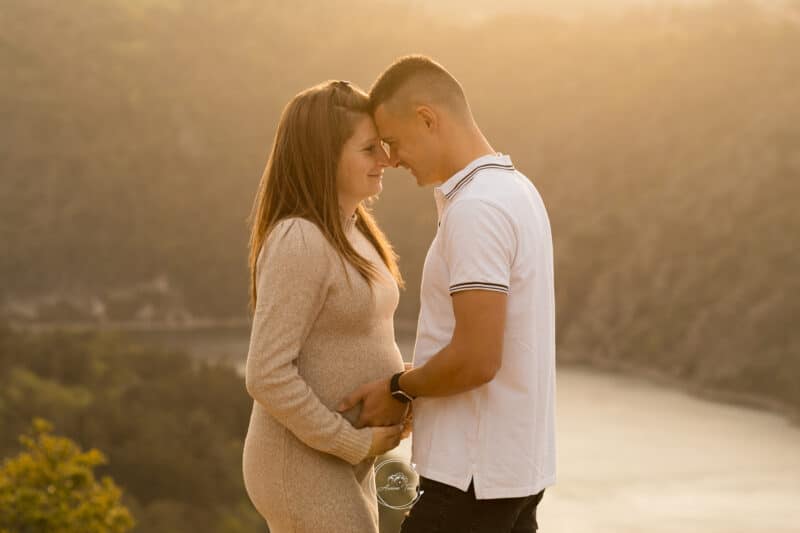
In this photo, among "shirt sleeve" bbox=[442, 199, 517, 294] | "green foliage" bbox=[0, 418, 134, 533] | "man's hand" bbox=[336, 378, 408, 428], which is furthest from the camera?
"green foliage" bbox=[0, 418, 134, 533]

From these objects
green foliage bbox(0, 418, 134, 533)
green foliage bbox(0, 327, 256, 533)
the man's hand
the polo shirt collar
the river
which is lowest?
the river

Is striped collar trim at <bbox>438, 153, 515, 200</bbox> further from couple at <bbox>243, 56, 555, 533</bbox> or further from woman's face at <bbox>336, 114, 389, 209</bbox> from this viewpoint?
woman's face at <bbox>336, 114, 389, 209</bbox>

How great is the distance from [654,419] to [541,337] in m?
29.5

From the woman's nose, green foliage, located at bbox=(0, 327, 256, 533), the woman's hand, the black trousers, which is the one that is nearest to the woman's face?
the woman's nose

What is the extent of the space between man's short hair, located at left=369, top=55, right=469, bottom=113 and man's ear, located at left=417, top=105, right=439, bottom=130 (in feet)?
0.04

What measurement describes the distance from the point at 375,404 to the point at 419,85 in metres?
0.54

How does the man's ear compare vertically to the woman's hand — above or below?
above

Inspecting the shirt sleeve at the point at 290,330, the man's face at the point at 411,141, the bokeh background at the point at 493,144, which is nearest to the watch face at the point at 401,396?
the shirt sleeve at the point at 290,330

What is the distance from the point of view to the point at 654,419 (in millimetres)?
29703

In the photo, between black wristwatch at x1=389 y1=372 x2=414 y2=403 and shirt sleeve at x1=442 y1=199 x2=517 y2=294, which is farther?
black wristwatch at x1=389 y1=372 x2=414 y2=403

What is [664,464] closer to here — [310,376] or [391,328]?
[391,328]

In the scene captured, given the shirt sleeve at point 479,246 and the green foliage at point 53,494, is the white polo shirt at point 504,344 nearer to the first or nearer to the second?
the shirt sleeve at point 479,246

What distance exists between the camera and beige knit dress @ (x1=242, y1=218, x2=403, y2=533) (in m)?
1.58

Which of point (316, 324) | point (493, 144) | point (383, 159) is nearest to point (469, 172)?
point (383, 159)
